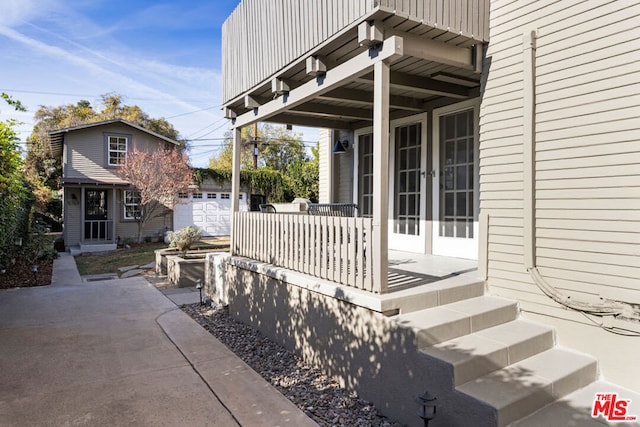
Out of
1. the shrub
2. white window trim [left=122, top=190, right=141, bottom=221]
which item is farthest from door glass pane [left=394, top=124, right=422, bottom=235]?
white window trim [left=122, top=190, right=141, bottom=221]

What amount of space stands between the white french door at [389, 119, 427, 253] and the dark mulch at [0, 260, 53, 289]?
22.9 feet

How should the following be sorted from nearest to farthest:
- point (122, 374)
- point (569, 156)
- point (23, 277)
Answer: point (569, 156) → point (122, 374) → point (23, 277)

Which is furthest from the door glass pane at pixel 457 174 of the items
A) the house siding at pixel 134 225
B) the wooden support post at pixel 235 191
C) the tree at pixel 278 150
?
the tree at pixel 278 150

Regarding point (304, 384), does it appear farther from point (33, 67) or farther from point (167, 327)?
point (33, 67)

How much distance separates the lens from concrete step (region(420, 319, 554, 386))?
8.27ft

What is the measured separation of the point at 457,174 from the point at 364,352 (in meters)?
2.86

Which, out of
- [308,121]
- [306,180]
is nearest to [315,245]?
[308,121]

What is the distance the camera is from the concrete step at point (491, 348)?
8.27ft

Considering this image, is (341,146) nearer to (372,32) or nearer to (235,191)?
(235,191)

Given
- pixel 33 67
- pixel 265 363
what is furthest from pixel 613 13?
pixel 33 67

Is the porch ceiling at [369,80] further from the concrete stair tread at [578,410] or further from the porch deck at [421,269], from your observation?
the concrete stair tread at [578,410]

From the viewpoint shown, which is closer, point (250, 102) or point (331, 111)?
point (250, 102)

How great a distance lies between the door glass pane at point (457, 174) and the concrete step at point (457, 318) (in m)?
1.53

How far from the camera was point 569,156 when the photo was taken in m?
3.11
